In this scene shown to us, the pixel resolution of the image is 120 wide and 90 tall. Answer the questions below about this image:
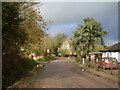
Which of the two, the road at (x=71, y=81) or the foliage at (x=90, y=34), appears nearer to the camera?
the road at (x=71, y=81)

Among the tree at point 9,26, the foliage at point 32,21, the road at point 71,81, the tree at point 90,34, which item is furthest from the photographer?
the tree at point 90,34

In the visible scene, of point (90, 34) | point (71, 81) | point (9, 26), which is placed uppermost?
point (90, 34)

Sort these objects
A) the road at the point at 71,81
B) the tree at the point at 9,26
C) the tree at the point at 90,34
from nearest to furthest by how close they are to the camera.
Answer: the tree at the point at 9,26, the road at the point at 71,81, the tree at the point at 90,34

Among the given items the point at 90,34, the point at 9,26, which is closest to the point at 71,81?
the point at 9,26

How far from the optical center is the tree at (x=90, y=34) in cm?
3478

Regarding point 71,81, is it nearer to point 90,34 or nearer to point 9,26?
point 9,26

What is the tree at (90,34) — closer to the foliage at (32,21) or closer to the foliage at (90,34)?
the foliage at (90,34)

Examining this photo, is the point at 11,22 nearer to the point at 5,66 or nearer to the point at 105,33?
the point at 5,66

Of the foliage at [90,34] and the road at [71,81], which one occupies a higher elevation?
the foliage at [90,34]

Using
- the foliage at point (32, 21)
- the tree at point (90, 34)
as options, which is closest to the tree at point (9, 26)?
the foliage at point (32, 21)

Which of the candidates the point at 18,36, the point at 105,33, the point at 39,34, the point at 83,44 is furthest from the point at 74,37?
the point at 18,36

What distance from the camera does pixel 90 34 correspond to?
1373 inches

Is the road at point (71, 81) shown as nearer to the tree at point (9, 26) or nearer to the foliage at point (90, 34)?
the tree at point (9, 26)

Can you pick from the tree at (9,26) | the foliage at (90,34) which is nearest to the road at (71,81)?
the tree at (9,26)
